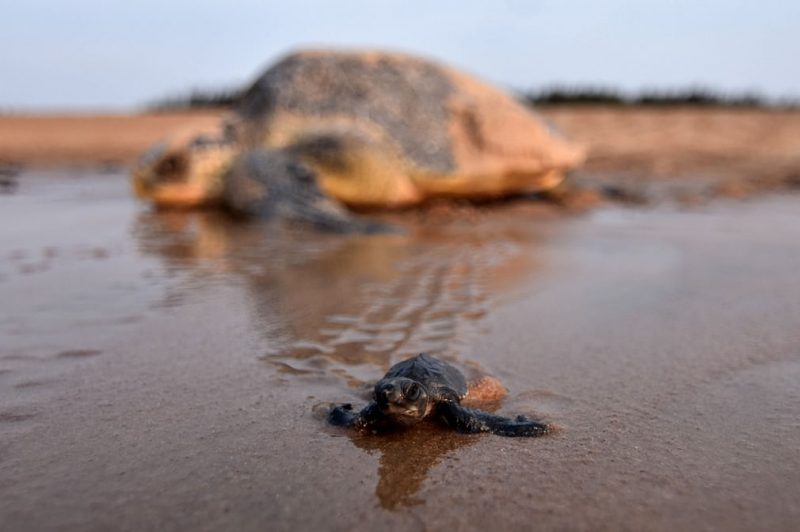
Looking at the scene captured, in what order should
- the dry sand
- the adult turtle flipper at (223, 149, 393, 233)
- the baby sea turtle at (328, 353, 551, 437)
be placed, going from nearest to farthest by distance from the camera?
the baby sea turtle at (328, 353, 551, 437) → the adult turtle flipper at (223, 149, 393, 233) → the dry sand

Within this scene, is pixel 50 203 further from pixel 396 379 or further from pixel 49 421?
pixel 396 379

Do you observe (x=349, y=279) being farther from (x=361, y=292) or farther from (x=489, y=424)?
(x=489, y=424)

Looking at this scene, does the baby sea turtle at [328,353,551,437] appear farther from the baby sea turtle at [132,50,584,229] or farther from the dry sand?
Answer: the dry sand

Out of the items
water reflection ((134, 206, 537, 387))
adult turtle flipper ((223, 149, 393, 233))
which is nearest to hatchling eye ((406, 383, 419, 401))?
water reflection ((134, 206, 537, 387))

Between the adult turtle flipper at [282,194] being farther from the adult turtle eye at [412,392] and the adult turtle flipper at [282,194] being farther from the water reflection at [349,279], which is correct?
the adult turtle eye at [412,392]

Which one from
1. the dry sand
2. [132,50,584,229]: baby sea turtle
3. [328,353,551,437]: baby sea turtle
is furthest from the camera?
the dry sand

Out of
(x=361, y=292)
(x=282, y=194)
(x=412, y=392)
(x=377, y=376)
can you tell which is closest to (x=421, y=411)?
(x=412, y=392)

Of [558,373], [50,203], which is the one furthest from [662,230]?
[50,203]
